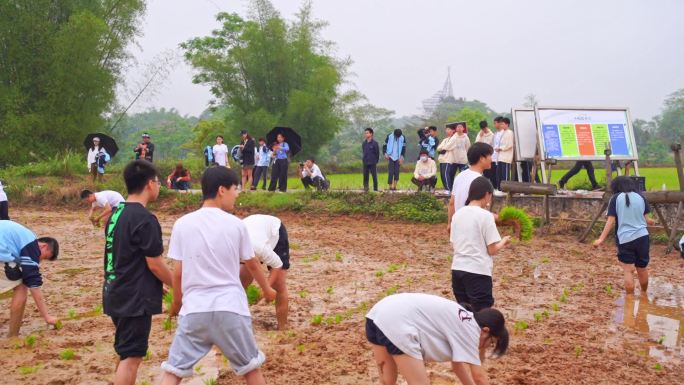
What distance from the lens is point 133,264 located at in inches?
189

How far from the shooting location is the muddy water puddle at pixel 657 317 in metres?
7.08

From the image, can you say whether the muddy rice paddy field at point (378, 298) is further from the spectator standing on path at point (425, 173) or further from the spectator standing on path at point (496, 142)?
the spectator standing on path at point (425, 173)

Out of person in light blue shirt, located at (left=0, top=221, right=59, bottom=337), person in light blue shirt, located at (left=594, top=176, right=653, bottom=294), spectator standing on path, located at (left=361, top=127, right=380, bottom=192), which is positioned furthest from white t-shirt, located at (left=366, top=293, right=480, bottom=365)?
spectator standing on path, located at (left=361, top=127, right=380, bottom=192)

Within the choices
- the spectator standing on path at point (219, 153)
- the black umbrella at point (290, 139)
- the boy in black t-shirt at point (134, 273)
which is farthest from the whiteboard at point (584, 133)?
the boy in black t-shirt at point (134, 273)

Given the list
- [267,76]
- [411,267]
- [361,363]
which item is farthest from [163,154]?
[361,363]

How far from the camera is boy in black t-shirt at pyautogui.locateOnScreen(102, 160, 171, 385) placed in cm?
474

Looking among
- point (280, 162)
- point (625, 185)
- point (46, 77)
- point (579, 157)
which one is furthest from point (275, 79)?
point (625, 185)

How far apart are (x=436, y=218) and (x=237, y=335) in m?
13.2

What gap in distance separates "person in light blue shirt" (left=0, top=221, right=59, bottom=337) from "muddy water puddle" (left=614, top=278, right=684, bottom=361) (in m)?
6.21

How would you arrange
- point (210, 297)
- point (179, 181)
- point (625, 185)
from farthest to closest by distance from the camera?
point (179, 181) < point (625, 185) < point (210, 297)

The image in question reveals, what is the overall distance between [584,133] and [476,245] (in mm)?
11598

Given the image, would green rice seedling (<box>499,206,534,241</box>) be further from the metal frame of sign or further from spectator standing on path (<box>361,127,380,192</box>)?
spectator standing on path (<box>361,127,380,192</box>)

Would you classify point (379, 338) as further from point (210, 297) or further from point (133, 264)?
point (133, 264)

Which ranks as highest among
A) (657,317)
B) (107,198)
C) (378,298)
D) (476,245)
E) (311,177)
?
(311,177)
